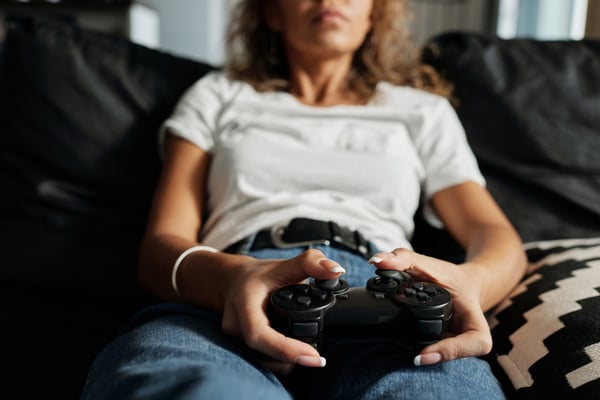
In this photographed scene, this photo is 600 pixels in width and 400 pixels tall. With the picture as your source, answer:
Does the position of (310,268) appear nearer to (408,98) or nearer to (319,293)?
(319,293)

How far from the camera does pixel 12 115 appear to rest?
1136 mm

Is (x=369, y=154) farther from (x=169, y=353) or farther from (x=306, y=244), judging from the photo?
(x=169, y=353)

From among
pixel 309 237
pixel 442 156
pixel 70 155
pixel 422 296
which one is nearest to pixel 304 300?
pixel 422 296

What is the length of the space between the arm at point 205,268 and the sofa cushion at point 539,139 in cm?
55

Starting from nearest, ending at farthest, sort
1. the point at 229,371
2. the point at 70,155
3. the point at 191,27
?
the point at 229,371, the point at 70,155, the point at 191,27

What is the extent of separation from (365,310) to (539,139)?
0.70 meters

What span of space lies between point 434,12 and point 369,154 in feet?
9.49

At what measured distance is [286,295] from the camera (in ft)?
Answer: 1.90

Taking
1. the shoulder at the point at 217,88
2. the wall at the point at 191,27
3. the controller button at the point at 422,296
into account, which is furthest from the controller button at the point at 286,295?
the wall at the point at 191,27

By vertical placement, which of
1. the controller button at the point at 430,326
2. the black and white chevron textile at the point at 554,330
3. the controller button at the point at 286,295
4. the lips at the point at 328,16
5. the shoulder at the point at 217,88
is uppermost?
the lips at the point at 328,16

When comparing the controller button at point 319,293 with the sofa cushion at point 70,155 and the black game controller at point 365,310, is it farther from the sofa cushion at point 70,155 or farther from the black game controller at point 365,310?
the sofa cushion at point 70,155

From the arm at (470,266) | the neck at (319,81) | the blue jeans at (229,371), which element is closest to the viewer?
the blue jeans at (229,371)

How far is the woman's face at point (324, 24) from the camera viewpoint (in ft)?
3.41

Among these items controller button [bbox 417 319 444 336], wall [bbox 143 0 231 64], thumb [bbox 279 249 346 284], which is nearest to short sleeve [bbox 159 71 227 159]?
thumb [bbox 279 249 346 284]
